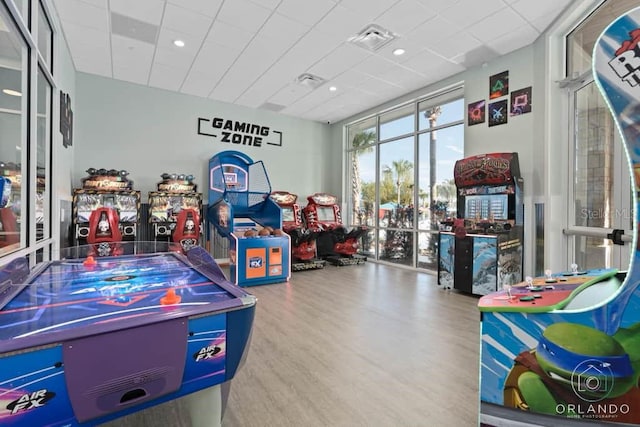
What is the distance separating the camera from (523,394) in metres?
1.28

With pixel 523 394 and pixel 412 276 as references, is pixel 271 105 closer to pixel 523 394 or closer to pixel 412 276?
pixel 412 276

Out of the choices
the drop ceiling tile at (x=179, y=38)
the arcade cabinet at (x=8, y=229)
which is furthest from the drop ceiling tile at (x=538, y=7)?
the arcade cabinet at (x=8, y=229)

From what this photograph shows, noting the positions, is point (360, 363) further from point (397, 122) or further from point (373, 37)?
point (397, 122)

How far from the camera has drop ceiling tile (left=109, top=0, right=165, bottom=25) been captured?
3.46 m

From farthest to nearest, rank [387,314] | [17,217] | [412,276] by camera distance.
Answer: [412,276]
[387,314]
[17,217]

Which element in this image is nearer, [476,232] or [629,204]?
[629,204]

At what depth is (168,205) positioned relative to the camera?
542 cm

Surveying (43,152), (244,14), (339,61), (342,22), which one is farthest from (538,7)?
(43,152)

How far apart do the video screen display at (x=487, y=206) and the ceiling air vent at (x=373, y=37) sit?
7.90ft

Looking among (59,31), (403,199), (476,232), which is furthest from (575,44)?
(59,31)

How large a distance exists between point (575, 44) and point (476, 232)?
2503 millimetres

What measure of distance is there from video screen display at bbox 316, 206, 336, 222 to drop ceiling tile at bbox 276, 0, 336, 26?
4.01m

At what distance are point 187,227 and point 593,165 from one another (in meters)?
5.52

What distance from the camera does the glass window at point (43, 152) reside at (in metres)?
3.35
